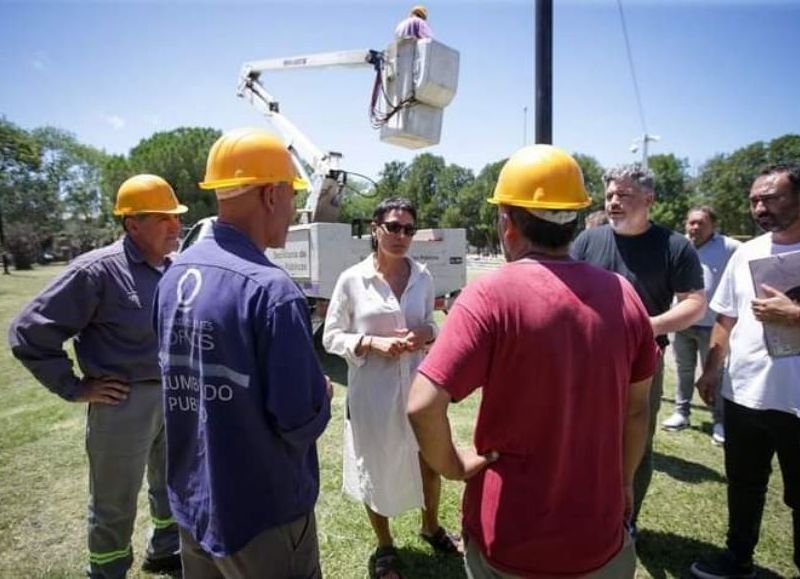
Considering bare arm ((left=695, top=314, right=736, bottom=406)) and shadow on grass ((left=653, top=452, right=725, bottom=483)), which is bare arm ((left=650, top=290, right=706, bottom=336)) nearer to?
bare arm ((left=695, top=314, right=736, bottom=406))

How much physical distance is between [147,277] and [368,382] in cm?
133

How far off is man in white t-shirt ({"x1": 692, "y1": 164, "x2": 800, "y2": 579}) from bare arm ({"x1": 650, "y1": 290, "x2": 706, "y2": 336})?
0.17 metres

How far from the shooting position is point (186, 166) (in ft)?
130

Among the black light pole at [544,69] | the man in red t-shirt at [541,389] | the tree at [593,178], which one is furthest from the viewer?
the tree at [593,178]

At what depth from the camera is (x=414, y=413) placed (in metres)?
1.35

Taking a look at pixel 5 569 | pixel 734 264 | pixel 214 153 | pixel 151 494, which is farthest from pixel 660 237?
pixel 5 569

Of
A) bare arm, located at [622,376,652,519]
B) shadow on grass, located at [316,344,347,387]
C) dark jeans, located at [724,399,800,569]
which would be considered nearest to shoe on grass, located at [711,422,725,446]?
dark jeans, located at [724,399,800,569]

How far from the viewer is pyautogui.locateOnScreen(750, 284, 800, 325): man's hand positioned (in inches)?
91.1

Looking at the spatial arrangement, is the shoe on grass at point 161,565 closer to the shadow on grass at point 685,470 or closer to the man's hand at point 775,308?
the man's hand at point 775,308

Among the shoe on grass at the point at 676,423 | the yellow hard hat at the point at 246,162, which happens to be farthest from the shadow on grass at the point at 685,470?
the yellow hard hat at the point at 246,162

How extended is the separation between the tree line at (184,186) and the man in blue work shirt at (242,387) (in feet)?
99.4

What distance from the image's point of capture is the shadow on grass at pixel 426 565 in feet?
9.18

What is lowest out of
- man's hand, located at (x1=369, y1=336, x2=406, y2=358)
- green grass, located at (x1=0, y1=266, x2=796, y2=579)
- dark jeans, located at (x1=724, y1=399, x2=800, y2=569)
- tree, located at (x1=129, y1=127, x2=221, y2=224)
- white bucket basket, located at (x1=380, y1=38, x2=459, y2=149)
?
green grass, located at (x1=0, y1=266, x2=796, y2=579)

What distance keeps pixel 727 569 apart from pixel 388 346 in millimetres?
2322
